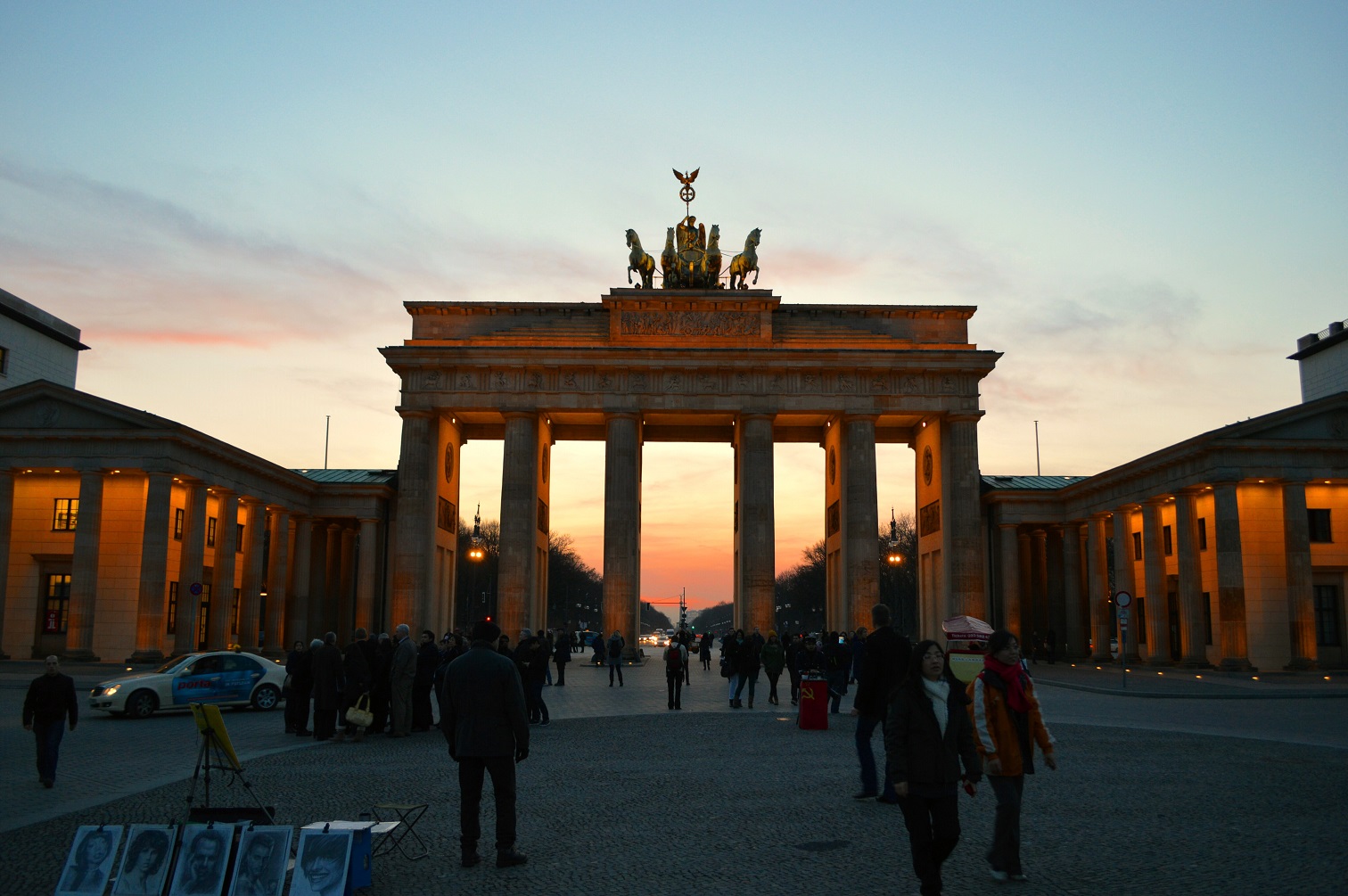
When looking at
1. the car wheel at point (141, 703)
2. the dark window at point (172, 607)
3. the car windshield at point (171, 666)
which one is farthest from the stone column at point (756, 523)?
the car wheel at point (141, 703)

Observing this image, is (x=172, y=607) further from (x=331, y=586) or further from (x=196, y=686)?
(x=196, y=686)

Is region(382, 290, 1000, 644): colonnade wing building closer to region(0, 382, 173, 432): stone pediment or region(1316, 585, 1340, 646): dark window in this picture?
region(1316, 585, 1340, 646): dark window

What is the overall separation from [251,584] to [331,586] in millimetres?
11216

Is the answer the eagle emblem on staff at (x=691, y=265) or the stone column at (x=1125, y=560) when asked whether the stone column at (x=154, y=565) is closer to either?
the eagle emblem on staff at (x=691, y=265)

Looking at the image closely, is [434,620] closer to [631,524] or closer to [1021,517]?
[631,524]

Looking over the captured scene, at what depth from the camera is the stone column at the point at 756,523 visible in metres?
54.7

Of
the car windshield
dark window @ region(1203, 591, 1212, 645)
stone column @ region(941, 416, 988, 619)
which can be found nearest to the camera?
the car windshield

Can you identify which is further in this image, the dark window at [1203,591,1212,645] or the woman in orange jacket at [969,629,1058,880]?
the dark window at [1203,591,1212,645]

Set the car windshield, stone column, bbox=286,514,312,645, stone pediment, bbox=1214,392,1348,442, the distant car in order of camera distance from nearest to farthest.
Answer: the distant car < the car windshield < stone pediment, bbox=1214,392,1348,442 < stone column, bbox=286,514,312,645

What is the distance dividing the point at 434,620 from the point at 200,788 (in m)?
45.0

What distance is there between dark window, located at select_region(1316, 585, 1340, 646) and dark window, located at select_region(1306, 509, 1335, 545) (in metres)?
1.84

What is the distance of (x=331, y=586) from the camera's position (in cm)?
6272

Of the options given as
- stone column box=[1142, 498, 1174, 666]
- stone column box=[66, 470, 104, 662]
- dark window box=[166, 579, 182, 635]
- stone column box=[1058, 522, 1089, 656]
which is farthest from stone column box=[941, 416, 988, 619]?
dark window box=[166, 579, 182, 635]

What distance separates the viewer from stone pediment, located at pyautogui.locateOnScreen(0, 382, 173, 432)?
1646 inches
